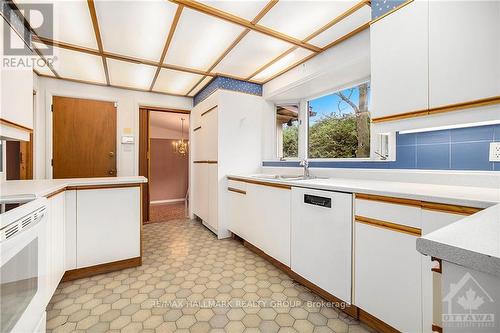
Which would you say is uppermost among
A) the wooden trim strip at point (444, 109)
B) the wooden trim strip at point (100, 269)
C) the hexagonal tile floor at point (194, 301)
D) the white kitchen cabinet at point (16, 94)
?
the white kitchen cabinet at point (16, 94)

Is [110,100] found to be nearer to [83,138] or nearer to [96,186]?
[83,138]

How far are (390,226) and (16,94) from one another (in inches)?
102

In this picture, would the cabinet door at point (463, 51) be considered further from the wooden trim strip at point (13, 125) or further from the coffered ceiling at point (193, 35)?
the wooden trim strip at point (13, 125)

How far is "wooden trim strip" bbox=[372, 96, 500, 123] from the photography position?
1.11 metres

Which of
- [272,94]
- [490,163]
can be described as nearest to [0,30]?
[272,94]

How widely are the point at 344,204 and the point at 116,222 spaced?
2038 millimetres

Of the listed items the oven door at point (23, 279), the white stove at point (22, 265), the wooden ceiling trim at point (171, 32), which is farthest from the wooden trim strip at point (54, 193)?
the wooden ceiling trim at point (171, 32)

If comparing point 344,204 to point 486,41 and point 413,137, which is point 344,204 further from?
point 486,41

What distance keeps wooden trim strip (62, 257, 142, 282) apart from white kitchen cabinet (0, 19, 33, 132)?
4.28 ft

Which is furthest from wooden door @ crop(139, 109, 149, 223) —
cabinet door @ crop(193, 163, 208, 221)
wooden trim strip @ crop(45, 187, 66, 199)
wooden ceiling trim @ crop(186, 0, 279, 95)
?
wooden trim strip @ crop(45, 187, 66, 199)

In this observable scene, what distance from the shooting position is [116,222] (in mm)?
2113

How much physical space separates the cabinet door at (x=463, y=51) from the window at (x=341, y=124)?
3.41ft
